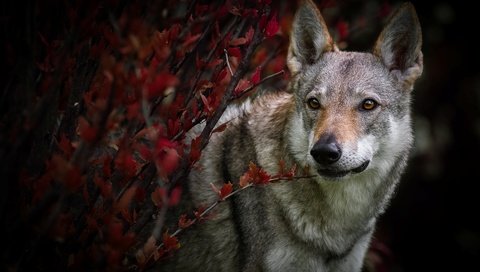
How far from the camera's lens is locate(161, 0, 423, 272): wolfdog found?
3.21 meters

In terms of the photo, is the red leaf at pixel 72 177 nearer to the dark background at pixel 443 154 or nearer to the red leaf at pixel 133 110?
the red leaf at pixel 133 110

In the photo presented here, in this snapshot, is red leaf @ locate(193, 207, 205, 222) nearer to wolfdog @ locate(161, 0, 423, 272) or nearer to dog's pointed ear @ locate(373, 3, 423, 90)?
wolfdog @ locate(161, 0, 423, 272)

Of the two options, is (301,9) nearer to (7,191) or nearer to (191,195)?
(191,195)

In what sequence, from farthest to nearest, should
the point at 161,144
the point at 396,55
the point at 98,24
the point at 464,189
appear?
the point at 464,189, the point at 396,55, the point at 98,24, the point at 161,144

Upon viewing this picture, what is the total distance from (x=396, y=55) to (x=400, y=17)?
10.6 inches

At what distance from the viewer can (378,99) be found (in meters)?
3.23

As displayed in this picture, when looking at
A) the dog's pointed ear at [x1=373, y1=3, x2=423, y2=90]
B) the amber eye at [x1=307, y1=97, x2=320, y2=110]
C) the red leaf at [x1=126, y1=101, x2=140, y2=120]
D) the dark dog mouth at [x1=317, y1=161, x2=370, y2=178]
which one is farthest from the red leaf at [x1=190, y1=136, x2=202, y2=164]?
the dog's pointed ear at [x1=373, y1=3, x2=423, y2=90]

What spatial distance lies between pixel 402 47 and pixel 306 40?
0.62 meters

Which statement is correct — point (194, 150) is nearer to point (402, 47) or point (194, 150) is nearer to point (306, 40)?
point (306, 40)

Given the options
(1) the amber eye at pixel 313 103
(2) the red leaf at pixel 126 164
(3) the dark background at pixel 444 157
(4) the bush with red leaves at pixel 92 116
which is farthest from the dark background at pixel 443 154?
(2) the red leaf at pixel 126 164

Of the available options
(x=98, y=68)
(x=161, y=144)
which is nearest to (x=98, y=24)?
(x=98, y=68)

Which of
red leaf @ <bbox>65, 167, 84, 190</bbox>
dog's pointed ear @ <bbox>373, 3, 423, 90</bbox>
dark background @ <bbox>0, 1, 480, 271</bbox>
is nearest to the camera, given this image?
red leaf @ <bbox>65, 167, 84, 190</bbox>

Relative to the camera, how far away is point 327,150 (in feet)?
9.42

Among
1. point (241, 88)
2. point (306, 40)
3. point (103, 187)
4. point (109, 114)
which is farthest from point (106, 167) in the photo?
point (306, 40)
